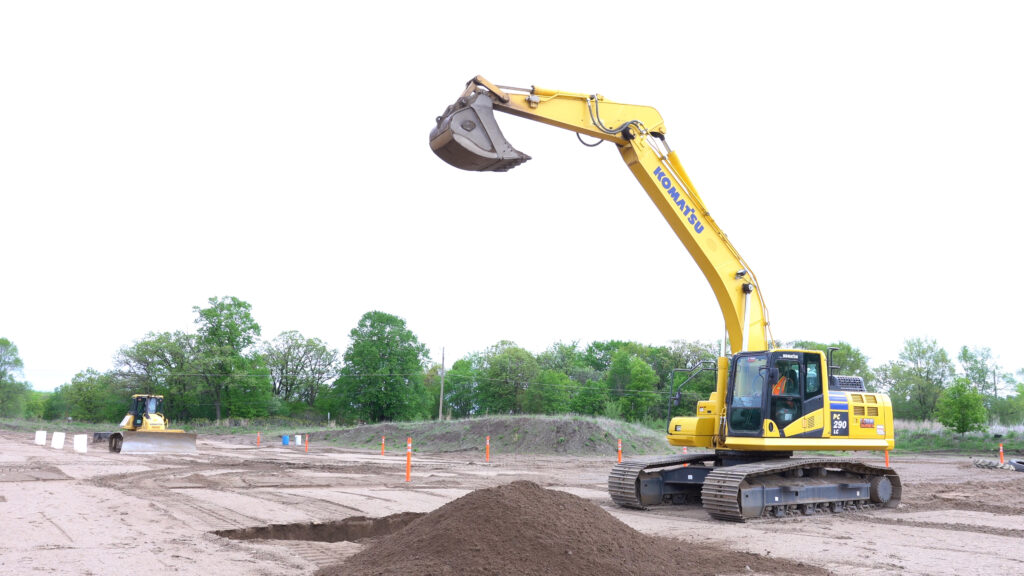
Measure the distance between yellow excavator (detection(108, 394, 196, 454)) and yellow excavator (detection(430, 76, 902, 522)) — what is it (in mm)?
22158

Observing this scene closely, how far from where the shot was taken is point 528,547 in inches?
254

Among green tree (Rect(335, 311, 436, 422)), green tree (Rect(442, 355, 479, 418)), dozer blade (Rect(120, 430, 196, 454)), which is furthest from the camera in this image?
green tree (Rect(442, 355, 479, 418))

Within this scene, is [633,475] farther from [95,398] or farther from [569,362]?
[95,398]

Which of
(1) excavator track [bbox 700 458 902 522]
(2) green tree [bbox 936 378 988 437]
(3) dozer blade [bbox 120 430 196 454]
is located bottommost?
(3) dozer blade [bbox 120 430 196 454]

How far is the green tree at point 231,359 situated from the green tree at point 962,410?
59283mm

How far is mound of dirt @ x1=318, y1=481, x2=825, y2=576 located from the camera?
6195 millimetres

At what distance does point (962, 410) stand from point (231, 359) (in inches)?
2366

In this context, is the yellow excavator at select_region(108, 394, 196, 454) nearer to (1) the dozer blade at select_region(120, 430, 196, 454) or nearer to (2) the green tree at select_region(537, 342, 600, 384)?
(1) the dozer blade at select_region(120, 430, 196, 454)

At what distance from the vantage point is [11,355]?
3713 inches

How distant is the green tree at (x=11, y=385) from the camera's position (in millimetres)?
89750

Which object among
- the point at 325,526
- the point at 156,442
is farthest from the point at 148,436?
the point at 325,526

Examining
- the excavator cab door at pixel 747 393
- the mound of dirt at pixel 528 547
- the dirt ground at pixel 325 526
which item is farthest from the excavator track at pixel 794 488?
the mound of dirt at pixel 528 547

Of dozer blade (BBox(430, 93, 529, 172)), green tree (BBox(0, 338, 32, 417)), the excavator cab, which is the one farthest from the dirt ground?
green tree (BBox(0, 338, 32, 417))

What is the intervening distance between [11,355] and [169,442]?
81932mm
